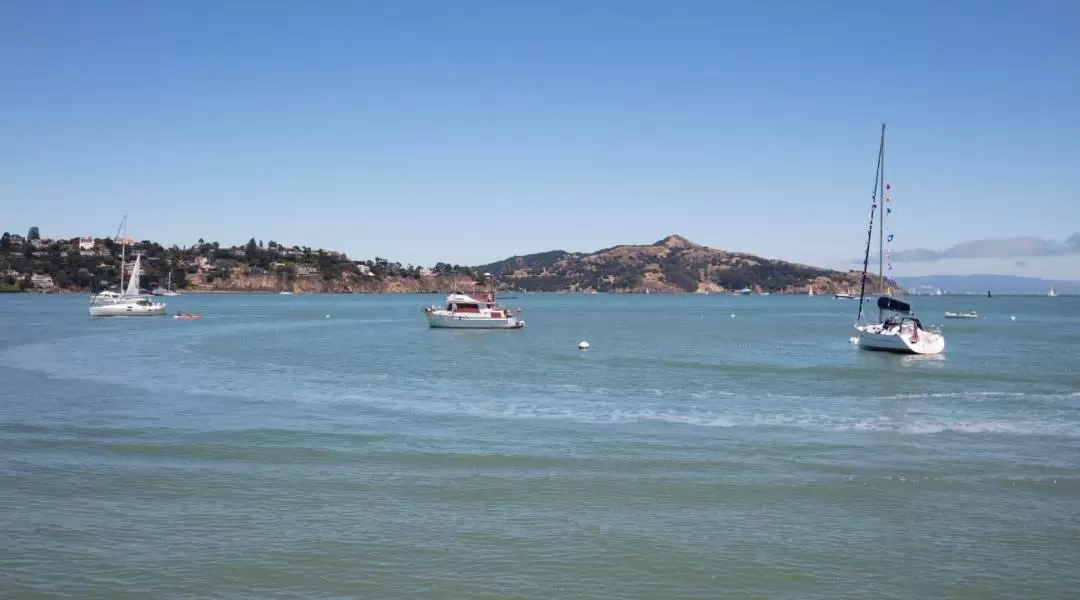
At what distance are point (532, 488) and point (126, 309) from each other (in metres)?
97.3

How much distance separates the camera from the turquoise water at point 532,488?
42.1ft

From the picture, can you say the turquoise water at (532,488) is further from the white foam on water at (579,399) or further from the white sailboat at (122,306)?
the white sailboat at (122,306)

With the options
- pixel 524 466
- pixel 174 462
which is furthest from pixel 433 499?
pixel 174 462

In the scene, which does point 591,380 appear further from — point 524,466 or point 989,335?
point 989,335

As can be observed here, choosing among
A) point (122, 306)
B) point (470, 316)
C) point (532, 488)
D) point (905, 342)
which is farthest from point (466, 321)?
point (532, 488)

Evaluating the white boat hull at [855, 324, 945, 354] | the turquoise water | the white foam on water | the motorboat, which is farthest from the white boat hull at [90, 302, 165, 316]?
the white boat hull at [855, 324, 945, 354]

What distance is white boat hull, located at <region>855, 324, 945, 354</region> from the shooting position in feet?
178

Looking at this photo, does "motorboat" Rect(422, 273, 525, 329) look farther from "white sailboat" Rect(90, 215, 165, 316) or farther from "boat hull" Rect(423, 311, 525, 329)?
"white sailboat" Rect(90, 215, 165, 316)

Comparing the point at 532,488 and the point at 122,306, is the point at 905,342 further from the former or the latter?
the point at 122,306

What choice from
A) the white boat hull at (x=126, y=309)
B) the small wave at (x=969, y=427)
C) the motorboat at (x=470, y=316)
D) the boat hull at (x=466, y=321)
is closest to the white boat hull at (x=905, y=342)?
the small wave at (x=969, y=427)

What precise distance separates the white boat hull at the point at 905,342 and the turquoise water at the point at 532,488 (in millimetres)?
15789

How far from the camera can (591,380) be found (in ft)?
128

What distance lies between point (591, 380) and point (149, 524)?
83.3 feet

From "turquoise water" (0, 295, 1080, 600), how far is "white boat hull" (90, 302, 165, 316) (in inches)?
2675
